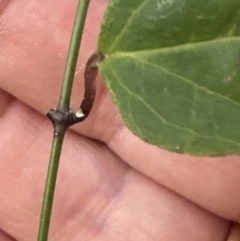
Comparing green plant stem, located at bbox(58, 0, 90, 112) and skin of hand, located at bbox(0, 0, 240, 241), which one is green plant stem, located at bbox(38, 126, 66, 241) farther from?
skin of hand, located at bbox(0, 0, 240, 241)

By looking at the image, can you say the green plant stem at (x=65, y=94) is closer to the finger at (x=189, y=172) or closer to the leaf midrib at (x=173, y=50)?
the leaf midrib at (x=173, y=50)

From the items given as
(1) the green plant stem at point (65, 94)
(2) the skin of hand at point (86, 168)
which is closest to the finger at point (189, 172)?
(2) the skin of hand at point (86, 168)

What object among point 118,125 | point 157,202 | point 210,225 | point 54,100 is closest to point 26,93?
point 54,100

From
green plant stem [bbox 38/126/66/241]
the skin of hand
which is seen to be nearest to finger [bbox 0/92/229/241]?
the skin of hand

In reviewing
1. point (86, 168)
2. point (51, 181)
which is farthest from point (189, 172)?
point (51, 181)

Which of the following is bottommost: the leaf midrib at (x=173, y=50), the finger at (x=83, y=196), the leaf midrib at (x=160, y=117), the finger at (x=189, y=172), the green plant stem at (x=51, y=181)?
the finger at (x=83, y=196)
